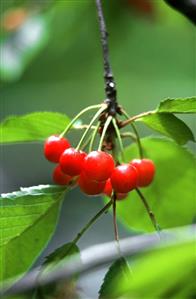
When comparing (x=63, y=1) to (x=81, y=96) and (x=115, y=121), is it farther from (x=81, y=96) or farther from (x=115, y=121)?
(x=81, y=96)

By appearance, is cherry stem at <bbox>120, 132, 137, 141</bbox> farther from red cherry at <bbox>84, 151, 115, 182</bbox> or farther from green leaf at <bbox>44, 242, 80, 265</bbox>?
green leaf at <bbox>44, 242, 80, 265</bbox>

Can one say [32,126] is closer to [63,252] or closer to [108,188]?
[108,188]

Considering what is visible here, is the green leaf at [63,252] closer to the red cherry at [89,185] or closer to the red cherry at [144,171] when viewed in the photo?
the red cherry at [89,185]

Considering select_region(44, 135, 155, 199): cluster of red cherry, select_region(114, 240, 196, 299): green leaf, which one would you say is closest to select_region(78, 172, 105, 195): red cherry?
select_region(44, 135, 155, 199): cluster of red cherry

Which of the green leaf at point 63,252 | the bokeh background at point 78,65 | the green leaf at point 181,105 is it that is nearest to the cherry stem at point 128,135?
the green leaf at point 181,105

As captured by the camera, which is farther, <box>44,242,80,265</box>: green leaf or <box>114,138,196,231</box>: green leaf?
<box>114,138,196,231</box>: green leaf

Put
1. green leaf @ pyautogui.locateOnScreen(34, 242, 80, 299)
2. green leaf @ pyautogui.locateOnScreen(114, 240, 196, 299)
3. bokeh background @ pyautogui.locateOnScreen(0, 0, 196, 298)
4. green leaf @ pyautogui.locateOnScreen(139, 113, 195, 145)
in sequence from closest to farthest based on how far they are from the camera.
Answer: green leaf @ pyautogui.locateOnScreen(114, 240, 196, 299) < green leaf @ pyautogui.locateOnScreen(34, 242, 80, 299) < green leaf @ pyautogui.locateOnScreen(139, 113, 195, 145) < bokeh background @ pyautogui.locateOnScreen(0, 0, 196, 298)

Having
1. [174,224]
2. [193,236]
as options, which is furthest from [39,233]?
[193,236]
